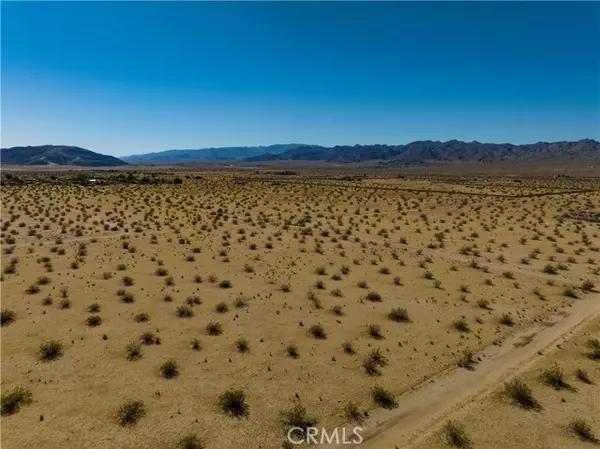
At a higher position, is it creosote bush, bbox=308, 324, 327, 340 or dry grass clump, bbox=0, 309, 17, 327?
dry grass clump, bbox=0, 309, 17, 327

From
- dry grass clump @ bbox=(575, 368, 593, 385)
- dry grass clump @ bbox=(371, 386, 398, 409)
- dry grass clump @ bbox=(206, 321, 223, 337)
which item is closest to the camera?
dry grass clump @ bbox=(371, 386, 398, 409)

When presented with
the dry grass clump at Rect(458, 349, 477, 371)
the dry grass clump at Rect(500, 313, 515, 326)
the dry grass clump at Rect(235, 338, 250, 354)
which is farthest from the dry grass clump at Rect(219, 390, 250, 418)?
the dry grass clump at Rect(500, 313, 515, 326)

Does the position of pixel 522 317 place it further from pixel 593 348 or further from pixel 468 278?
pixel 468 278

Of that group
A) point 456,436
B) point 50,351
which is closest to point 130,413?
point 50,351

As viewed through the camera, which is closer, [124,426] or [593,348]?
[124,426]

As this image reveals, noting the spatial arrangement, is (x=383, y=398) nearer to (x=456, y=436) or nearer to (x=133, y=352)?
(x=456, y=436)

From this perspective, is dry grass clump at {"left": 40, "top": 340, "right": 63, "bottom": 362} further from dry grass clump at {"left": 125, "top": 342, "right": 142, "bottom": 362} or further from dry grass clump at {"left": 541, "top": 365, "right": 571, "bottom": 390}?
dry grass clump at {"left": 541, "top": 365, "right": 571, "bottom": 390}

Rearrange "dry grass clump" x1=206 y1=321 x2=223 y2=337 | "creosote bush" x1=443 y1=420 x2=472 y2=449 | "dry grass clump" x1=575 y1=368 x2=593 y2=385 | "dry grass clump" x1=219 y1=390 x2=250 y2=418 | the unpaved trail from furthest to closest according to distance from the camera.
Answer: "dry grass clump" x1=206 y1=321 x2=223 y2=337
"dry grass clump" x1=575 y1=368 x2=593 y2=385
"dry grass clump" x1=219 y1=390 x2=250 y2=418
the unpaved trail
"creosote bush" x1=443 y1=420 x2=472 y2=449

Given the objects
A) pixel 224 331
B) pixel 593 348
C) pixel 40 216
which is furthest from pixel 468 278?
pixel 40 216
